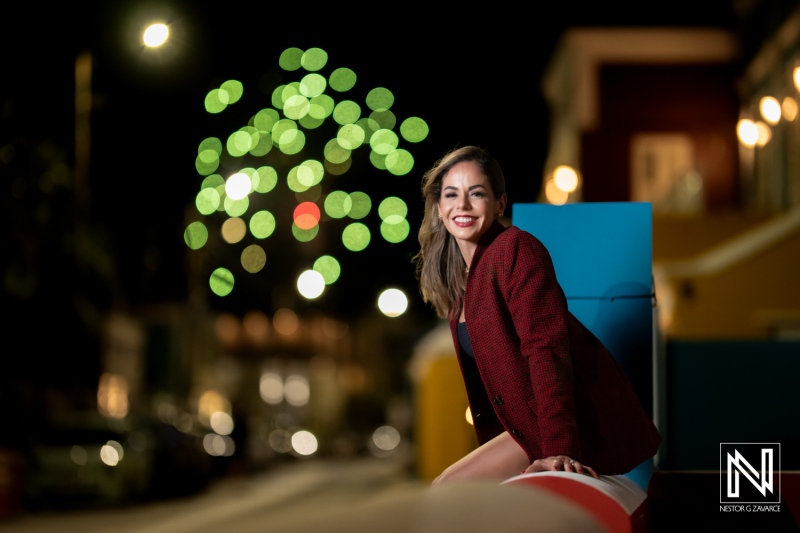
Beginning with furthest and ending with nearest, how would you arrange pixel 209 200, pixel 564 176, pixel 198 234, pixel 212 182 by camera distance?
pixel 198 234, pixel 564 176, pixel 212 182, pixel 209 200

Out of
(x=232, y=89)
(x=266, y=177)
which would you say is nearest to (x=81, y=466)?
(x=266, y=177)

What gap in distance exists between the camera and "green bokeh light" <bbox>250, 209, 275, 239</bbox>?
21.2 metres

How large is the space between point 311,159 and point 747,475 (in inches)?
443

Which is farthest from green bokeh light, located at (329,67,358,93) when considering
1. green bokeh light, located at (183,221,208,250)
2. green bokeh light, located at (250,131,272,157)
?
green bokeh light, located at (183,221,208,250)

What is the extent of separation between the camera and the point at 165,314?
5319cm

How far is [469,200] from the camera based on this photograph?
12.9ft

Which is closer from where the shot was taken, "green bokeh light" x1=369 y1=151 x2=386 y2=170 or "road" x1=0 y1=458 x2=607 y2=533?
"road" x1=0 y1=458 x2=607 y2=533

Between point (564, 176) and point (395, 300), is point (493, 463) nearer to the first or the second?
point (395, 300)

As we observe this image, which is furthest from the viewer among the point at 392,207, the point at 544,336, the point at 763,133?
the point at 763,133

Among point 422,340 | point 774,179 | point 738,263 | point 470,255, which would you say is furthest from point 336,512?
point 422,340

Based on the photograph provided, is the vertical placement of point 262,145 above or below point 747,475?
above

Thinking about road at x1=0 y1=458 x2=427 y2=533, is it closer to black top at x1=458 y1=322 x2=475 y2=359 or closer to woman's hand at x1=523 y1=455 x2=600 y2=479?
black top at x1=458 y1=322 x2=475 y2=359

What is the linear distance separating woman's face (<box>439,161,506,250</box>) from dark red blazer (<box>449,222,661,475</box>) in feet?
0.16

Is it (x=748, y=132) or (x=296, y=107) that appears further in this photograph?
(x=748, y=132)
